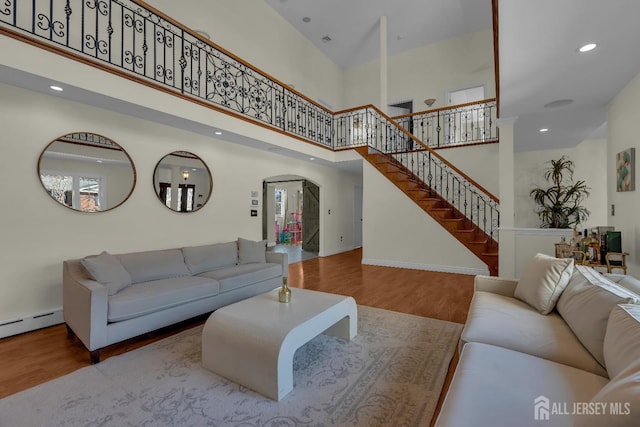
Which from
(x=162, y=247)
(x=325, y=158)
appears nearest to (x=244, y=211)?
(x=162, y=247)

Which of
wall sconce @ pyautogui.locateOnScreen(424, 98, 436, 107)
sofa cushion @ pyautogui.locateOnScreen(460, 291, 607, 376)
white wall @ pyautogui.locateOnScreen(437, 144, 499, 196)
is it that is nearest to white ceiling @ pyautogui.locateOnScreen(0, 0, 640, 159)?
white wall @ pyautogui.locateOnScreen(437, 144, 499, 196)

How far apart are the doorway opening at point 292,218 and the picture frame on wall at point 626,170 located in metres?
5.92

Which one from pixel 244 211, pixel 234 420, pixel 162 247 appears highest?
pixel 244 211

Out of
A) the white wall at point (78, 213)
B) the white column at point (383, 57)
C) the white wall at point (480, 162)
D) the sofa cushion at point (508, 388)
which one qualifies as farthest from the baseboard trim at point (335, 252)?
the sofa cushion at point (508, 388)

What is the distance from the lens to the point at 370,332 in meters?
3.01

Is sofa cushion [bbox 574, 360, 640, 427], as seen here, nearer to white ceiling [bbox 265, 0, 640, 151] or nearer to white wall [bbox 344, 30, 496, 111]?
white ceiling [bbox 265, 0, 640, 151]

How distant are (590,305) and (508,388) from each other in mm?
937

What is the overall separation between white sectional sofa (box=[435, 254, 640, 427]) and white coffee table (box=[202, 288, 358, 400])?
1056 mm

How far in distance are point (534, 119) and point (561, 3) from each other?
3225mm

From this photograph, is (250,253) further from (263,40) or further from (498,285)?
(263,40)

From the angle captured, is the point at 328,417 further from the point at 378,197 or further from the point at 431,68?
the point at 431,68

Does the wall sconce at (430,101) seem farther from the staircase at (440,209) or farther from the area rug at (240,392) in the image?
the area rug at (240,392)

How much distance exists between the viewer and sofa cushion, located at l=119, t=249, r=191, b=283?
338 centimetres

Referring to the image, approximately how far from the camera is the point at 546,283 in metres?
2.31
